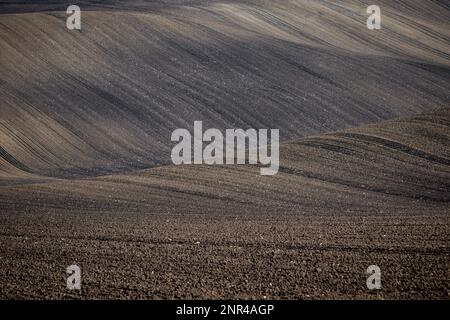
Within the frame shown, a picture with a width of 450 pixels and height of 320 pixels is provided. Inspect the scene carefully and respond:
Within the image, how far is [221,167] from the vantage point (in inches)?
950

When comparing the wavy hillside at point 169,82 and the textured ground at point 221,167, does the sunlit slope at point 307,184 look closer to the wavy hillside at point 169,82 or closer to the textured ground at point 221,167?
the textured ground at point 221,167

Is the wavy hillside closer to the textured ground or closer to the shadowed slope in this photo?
the textured ground

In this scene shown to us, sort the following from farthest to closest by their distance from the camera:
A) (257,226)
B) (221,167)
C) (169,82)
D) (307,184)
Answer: (169,82) → (221,167) → (307,184) → (257,226)

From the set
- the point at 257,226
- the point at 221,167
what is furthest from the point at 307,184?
the point at 257,226

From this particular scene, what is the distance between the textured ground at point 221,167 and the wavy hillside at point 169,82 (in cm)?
14

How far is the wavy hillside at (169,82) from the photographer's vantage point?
3110 cm

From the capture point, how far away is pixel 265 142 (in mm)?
32531

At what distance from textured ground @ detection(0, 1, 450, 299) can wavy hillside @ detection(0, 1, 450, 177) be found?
14 centimetres

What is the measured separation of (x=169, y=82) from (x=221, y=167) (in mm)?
15381

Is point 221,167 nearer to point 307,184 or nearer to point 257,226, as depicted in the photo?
point 307,184

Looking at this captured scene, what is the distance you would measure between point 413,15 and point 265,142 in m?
46.2

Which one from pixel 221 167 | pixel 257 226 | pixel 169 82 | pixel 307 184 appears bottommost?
pixel 257 226

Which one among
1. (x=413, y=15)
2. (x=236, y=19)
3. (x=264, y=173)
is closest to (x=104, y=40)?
(x=236, y=19)
